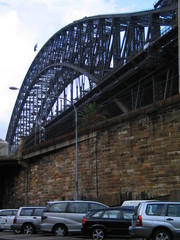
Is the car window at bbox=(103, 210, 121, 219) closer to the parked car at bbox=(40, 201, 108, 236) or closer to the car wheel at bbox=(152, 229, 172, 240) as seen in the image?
the parked car at bbox=(40, 201, 108, 236)

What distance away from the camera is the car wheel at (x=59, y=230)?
20.9 meters

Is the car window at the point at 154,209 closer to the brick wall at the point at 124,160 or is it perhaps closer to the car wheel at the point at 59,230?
the car wheel at the point at 59,230

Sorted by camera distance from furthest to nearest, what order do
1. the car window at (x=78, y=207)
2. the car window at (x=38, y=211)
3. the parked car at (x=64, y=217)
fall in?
the car window at (x=38, y=211) → the car window at (x=78, y=207) → the parked car at (x=64, y=217)

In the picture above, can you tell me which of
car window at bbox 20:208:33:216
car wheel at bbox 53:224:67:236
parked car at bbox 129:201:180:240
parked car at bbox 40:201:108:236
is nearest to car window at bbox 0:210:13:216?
car window at bbox 20:208:33:216

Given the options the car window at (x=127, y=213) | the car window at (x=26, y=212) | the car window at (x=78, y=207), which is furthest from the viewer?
the car window at (x=26, y=212)

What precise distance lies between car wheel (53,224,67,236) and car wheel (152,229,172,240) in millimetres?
6779

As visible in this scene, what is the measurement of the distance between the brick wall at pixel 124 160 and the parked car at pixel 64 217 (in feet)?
21.7

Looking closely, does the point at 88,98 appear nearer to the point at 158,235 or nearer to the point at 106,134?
the point at 106,134

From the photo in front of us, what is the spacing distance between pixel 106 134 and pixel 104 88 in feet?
68.9

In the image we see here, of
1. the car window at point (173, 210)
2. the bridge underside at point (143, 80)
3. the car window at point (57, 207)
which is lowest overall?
the car window at point (57, 207)

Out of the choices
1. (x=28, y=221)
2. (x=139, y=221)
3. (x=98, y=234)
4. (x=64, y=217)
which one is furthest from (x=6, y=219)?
(x=139, y=221)

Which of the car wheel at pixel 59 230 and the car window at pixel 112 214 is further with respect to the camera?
the car wheel at pixel 59 230

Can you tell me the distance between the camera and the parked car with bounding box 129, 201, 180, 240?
15227 mm

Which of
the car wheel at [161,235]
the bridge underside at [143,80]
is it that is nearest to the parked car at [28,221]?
the car wheel at [161,235]
